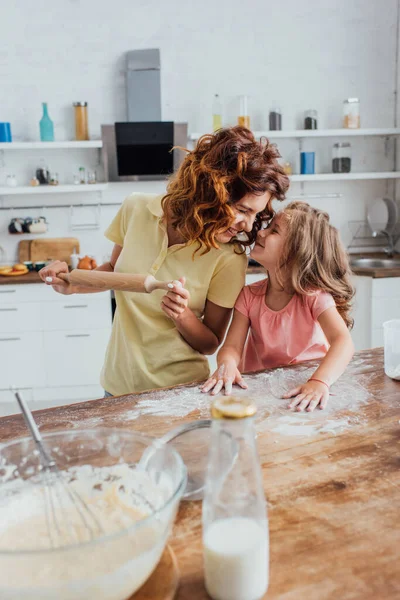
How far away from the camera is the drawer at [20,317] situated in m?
3.41

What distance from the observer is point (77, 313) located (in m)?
3.43

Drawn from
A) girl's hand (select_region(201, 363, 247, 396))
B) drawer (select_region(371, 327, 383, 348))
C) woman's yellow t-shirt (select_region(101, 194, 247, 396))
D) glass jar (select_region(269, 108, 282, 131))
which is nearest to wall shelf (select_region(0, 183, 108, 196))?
glass jar (select_region(269, 108, 282, 131))

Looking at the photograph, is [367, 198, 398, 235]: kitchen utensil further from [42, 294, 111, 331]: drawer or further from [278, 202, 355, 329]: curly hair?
[278, 202, 355, 329]: curly hair

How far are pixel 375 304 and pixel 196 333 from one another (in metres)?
2.08

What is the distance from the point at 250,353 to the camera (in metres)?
1.84

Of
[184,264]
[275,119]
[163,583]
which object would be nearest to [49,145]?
[275,119]

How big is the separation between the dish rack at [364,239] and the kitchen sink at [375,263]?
29cm

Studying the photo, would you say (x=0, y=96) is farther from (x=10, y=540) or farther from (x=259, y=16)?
(x=10, y=540)

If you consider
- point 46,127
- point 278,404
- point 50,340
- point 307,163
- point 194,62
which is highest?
point 194,62

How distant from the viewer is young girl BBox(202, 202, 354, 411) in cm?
164

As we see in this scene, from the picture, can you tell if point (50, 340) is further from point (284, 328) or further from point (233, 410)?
point (233, 410)

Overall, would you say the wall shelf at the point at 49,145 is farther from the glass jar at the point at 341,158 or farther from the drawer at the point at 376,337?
the drawer at the point at 376,337

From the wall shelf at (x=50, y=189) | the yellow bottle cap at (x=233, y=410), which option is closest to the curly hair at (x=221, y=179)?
the yellow bottle cap at (x=233, y=410)

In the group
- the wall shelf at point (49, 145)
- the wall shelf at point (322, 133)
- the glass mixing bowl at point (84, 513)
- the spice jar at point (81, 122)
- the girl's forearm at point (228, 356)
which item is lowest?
the girl's forearm at point (228, 356)
